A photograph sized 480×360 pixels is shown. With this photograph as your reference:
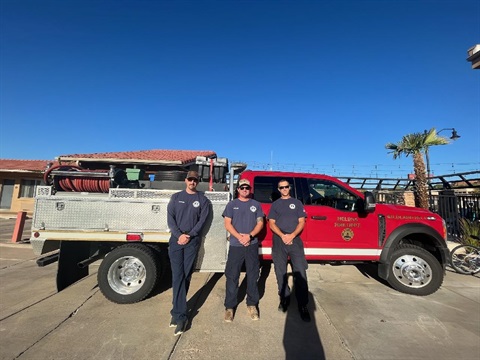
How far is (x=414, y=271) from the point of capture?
14.7ft

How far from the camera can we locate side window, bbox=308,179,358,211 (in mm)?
4520

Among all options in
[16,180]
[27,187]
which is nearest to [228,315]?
[27,187]

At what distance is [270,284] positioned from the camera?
484 cm

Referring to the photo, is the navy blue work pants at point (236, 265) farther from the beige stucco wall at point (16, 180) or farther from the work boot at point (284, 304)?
the beige stucco wall at point (16, 180)

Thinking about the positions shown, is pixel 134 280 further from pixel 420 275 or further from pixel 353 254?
pixel 420 275

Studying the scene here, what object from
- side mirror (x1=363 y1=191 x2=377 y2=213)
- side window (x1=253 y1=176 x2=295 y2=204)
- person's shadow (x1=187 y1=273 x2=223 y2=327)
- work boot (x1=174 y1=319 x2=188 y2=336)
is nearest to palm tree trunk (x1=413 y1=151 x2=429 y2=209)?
side mirror (x1=363 y1=191 x2=377 y2=213)

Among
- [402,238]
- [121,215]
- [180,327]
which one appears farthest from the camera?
[402,238]

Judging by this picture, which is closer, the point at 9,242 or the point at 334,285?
the point at 334,285

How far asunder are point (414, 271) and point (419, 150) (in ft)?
29.7

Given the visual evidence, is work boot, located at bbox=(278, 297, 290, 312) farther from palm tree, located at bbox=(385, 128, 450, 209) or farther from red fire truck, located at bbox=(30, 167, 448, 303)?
palm tree, located at bbox=(385, 128, 450, 209)

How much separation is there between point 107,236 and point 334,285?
4.01 m

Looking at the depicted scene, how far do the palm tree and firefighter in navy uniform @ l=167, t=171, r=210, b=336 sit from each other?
10.2 metres

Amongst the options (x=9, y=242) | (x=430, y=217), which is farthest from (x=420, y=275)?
(x=9, y=242)

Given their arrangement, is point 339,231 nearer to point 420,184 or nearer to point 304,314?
point 304,314
